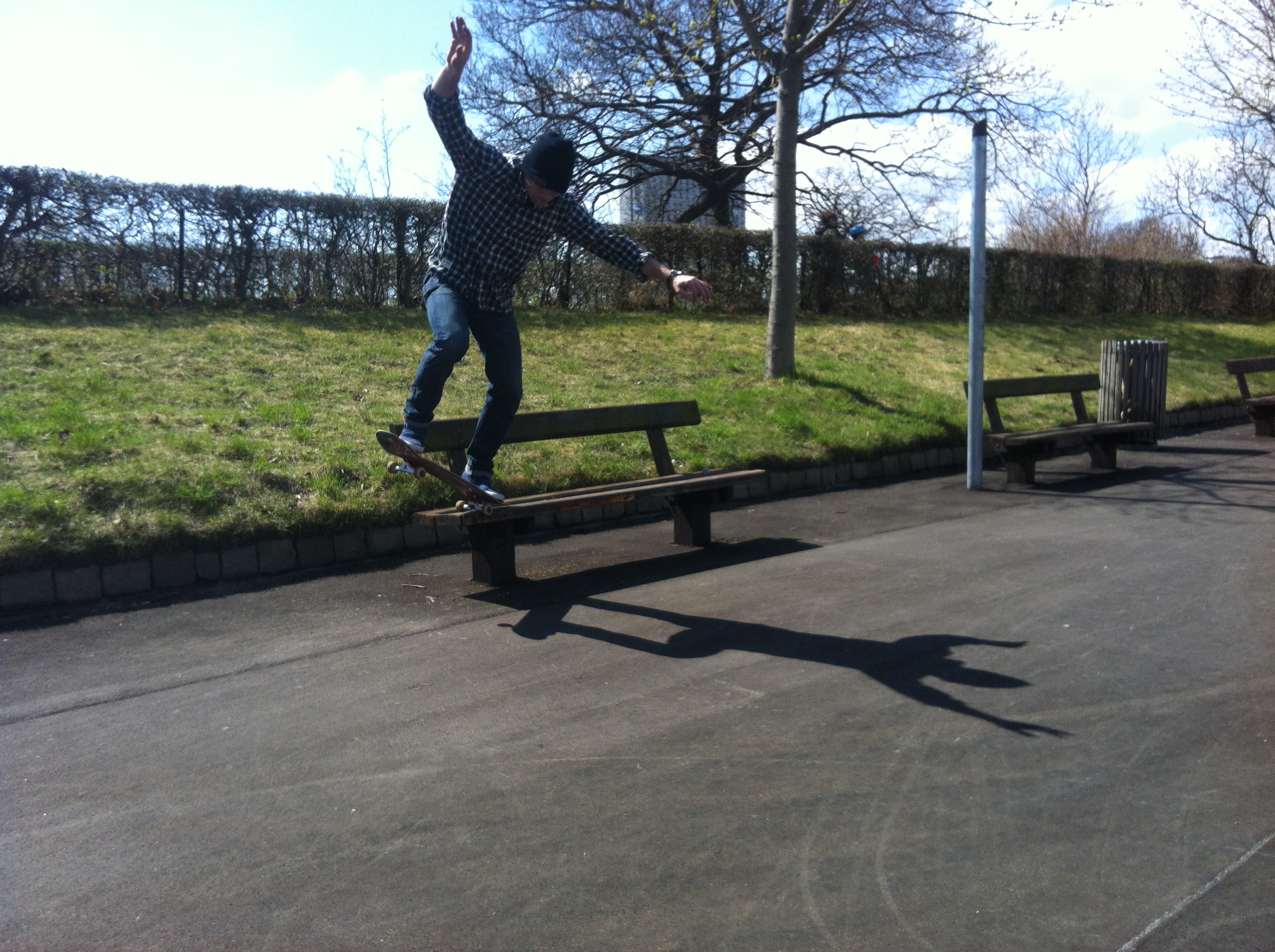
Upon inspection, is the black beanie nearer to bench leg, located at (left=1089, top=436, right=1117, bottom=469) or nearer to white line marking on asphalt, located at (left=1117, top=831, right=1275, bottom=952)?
white line marking on asphalt, located at (left=1117, top=831, right=1275, bottom=952)

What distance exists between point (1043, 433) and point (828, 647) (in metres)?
5.92

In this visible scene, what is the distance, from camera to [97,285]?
40.5 feet

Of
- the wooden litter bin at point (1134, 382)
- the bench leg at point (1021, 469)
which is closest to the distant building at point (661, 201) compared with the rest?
the wooden litter bin at point (1134, 382)

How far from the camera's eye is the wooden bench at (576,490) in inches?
238

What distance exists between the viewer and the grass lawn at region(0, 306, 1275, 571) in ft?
22.0

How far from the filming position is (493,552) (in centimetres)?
613

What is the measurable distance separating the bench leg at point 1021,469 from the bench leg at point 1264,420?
536 cm

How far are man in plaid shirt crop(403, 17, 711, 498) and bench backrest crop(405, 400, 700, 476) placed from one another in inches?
9.8

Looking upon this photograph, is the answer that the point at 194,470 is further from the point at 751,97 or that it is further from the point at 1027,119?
the point at 1027,119

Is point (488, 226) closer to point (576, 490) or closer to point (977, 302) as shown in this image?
point (576, 490)

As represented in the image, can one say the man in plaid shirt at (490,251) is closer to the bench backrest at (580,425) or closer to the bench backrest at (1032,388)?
the bench backrest at (580,425)

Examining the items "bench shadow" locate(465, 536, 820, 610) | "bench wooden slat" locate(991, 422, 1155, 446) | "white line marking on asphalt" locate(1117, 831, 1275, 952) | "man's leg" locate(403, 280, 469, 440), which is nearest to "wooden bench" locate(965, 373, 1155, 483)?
"bench wooden slat" locate(991, 422, 1155, 446)

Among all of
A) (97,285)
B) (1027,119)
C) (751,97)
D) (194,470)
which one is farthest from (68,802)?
(1027,119)

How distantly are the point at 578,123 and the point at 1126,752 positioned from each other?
20.3 metres
